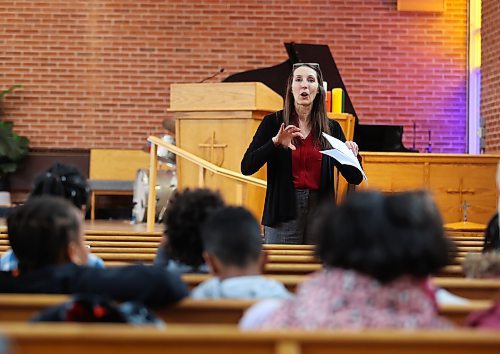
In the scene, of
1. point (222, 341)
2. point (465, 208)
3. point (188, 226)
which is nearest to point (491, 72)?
point (465, 208)

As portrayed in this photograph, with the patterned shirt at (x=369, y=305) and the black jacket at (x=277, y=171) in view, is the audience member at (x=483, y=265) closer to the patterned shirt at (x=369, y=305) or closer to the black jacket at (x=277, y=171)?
the patterned shirt at (x=369, y=305)

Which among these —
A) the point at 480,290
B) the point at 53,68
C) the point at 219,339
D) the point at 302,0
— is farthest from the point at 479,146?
the point at 219,339

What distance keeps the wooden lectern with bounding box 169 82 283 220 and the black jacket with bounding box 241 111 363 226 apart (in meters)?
2.59

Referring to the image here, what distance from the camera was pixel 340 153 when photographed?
4.05m

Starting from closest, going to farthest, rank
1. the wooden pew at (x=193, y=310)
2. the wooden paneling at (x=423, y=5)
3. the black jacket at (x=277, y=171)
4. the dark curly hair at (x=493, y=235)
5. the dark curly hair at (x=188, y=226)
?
1. the wooden pew at (x=193, y=310)
2. the dark curly hair at (x=188, y=226)
3. the dark curly hair at (x=493, y=235)
4. the black jacket at (x=277, y=171)
5. the wooden paneling at (x=423, y=5)

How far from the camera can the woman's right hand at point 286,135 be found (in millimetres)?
4031

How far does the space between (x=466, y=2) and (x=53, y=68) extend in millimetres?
4868

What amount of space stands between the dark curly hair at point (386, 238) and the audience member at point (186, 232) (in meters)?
0.85

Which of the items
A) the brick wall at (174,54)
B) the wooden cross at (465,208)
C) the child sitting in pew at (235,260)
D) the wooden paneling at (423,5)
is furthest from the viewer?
the brick wall at (174,54)

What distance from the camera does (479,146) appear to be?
10.7 m

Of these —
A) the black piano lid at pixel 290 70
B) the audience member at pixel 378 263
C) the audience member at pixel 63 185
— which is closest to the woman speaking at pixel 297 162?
the audience member at pixel 63 185

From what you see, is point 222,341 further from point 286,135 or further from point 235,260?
point 286,135

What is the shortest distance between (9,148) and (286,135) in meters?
8.14

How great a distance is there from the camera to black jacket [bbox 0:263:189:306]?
2059mm
